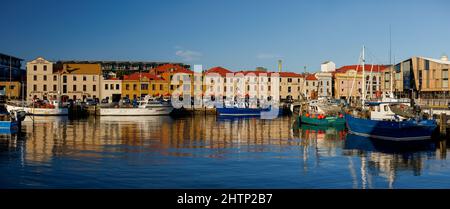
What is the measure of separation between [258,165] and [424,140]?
15820mm

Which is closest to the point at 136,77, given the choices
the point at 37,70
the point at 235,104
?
the point at 37,70

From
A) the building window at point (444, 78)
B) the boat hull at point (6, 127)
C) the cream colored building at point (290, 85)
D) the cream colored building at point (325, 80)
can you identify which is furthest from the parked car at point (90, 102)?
the building window at point (444, 78)

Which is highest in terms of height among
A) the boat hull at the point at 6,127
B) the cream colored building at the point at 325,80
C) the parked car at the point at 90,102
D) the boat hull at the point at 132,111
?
the cream colored building at the point at 325,80

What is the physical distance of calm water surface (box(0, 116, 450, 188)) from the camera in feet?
64.2

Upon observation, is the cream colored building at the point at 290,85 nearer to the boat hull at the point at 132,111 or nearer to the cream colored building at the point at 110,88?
the cream colored building at the point at 110,88

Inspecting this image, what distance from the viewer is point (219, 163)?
24.4 m

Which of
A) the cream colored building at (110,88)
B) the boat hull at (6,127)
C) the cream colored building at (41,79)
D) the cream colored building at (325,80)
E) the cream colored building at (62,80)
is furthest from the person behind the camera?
the cream colored building at (325,80)

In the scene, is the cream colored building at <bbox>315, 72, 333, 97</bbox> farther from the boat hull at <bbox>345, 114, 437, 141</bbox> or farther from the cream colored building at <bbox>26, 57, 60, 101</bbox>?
the boat hull at <bbox>345, 114, 437, 141</bbox>

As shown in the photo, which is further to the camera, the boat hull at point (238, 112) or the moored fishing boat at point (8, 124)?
the boat hull at point (238, 112)

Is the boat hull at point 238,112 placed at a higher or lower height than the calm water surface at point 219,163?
higher

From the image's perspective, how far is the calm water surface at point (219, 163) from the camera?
19.6 meters

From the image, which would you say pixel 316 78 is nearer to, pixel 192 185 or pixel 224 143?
pixel 224 143
